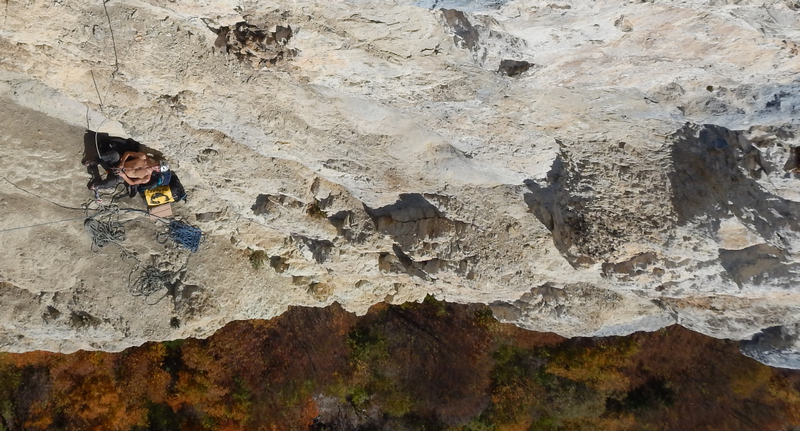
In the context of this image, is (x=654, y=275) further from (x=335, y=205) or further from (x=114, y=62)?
(x=114, y=62)

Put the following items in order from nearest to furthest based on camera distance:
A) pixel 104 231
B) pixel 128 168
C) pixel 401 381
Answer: pixel 128 168
pixel 104 231
pixel 401 381

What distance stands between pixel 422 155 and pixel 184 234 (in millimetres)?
4097

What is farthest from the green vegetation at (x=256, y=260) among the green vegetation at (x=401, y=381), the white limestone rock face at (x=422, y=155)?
the green vegetation at (x=401, y=381)

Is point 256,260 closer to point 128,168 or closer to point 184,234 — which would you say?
point 184,234

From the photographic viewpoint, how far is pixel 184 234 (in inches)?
277

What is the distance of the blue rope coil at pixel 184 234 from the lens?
702cm

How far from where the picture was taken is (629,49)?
305cm

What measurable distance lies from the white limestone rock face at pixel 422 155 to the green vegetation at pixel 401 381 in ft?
7.65

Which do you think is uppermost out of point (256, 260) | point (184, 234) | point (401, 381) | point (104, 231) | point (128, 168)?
point (128, 168)

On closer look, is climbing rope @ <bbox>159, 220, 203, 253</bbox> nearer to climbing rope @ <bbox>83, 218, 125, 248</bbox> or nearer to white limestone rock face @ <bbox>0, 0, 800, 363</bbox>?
white limestone rock face @ <bbox>0, 0, 800, 363</bbox>

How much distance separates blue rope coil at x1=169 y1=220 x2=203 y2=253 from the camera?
702 centimetres

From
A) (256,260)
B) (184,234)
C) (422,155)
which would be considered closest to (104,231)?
(184,234)

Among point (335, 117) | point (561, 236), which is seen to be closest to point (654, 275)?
point (561, 236)

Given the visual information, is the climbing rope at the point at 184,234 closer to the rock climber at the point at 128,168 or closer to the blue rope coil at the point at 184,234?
the blue rope coil at the point at 184,234
